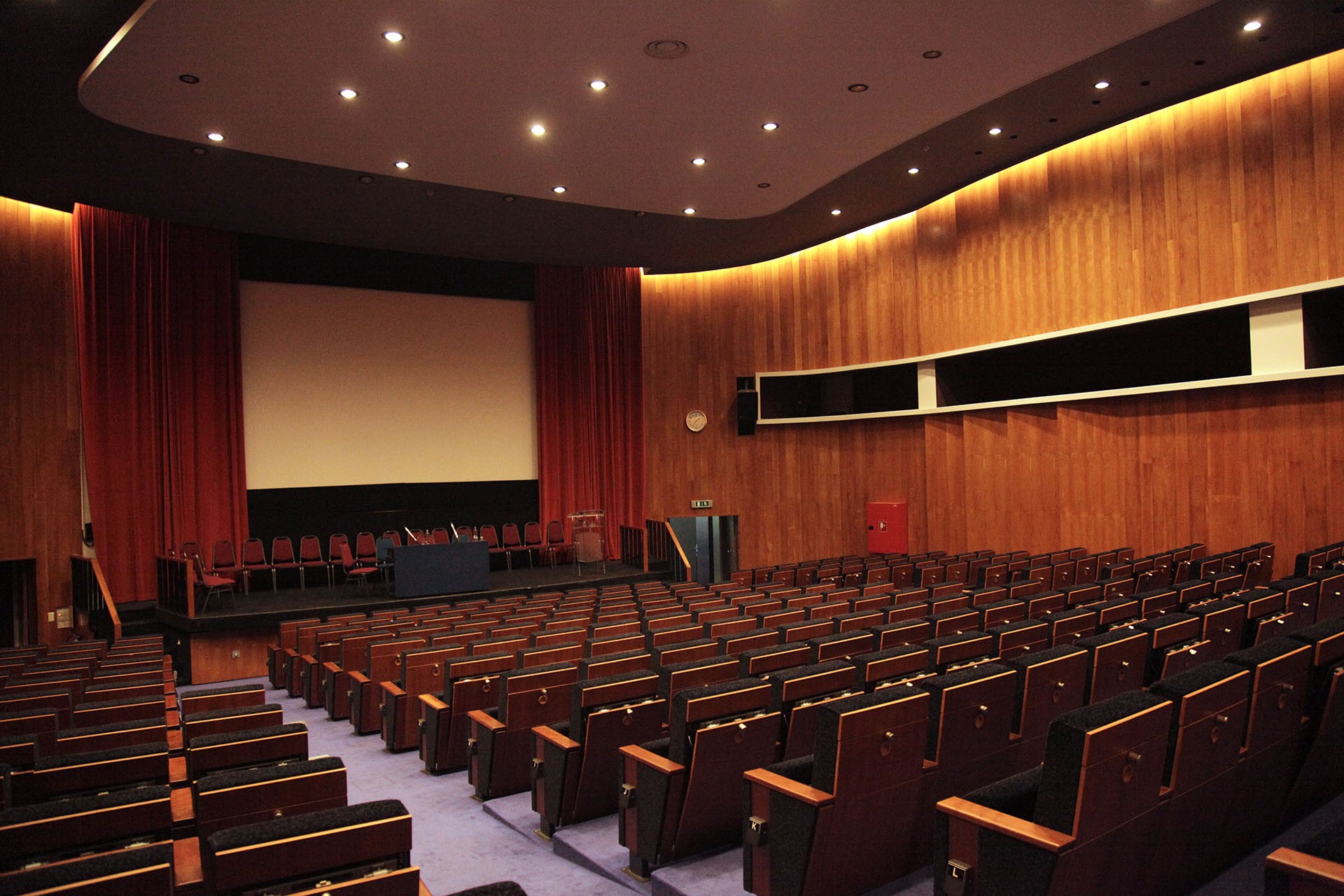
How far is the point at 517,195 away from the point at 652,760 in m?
9.63

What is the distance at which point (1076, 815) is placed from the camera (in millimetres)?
2318

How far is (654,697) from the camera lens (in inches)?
167

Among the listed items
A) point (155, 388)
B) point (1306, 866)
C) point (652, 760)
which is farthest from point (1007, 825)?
point (155, 388)

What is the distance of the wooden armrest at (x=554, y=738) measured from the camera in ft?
12.9

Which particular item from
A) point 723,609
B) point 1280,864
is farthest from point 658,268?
point 1280,864

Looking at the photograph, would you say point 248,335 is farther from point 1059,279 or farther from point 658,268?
point 1059,279

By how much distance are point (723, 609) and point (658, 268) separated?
10315 mm

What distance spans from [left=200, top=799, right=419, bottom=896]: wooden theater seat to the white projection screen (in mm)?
11945

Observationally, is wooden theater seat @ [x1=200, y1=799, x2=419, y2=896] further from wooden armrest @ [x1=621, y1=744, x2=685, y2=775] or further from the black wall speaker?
the black wall speaker

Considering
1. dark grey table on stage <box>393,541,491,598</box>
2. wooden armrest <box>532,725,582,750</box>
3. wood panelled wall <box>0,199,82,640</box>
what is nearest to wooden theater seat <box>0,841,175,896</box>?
wooden armrest <box>532,725,582,750</box>

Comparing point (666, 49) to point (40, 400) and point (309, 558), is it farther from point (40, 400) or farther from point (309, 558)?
point (40, 400)

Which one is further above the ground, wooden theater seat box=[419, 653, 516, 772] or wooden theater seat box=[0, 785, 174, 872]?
wooden theater seat box=[0, 785, 174, 872]

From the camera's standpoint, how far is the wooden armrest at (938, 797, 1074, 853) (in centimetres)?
230

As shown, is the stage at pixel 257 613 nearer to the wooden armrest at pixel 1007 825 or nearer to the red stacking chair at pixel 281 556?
the red stacking chair at pixel 281 556
